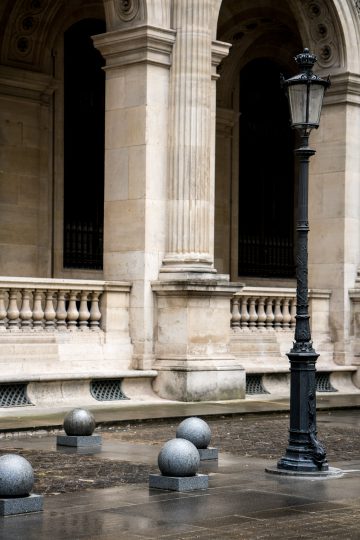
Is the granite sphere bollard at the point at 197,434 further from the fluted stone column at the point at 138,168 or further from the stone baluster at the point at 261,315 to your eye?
the stone baluster at the point at 261,315

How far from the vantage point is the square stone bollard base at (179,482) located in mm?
11703

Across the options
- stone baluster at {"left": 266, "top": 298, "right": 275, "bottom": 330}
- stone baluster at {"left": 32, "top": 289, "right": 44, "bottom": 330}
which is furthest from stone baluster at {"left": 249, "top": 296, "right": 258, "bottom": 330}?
stone baluster at {"left": 32, "top": 289, "right": 44, "bottom": 330}

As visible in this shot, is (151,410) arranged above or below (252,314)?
below

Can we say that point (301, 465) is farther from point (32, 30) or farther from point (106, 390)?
point (32, 30)

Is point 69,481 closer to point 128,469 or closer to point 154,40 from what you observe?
point 128,469

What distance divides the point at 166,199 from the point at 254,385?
4.06m

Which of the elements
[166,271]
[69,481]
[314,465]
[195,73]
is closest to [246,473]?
[314,465]

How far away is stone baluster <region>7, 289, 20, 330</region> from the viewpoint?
20.4 metres

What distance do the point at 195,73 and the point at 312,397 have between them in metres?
10.1

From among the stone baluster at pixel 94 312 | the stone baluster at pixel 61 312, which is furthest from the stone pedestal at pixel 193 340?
the stone baluster at pixel 61 312

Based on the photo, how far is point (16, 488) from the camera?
10445 millimetres

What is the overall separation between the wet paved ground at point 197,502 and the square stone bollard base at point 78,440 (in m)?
0.15

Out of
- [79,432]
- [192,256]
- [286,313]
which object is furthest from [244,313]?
[79,432]

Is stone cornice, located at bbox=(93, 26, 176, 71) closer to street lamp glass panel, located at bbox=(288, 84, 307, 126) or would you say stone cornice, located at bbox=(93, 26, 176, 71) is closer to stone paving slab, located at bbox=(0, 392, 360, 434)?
stone paving slab, located at bbox=(0, 392, 360, 434)
